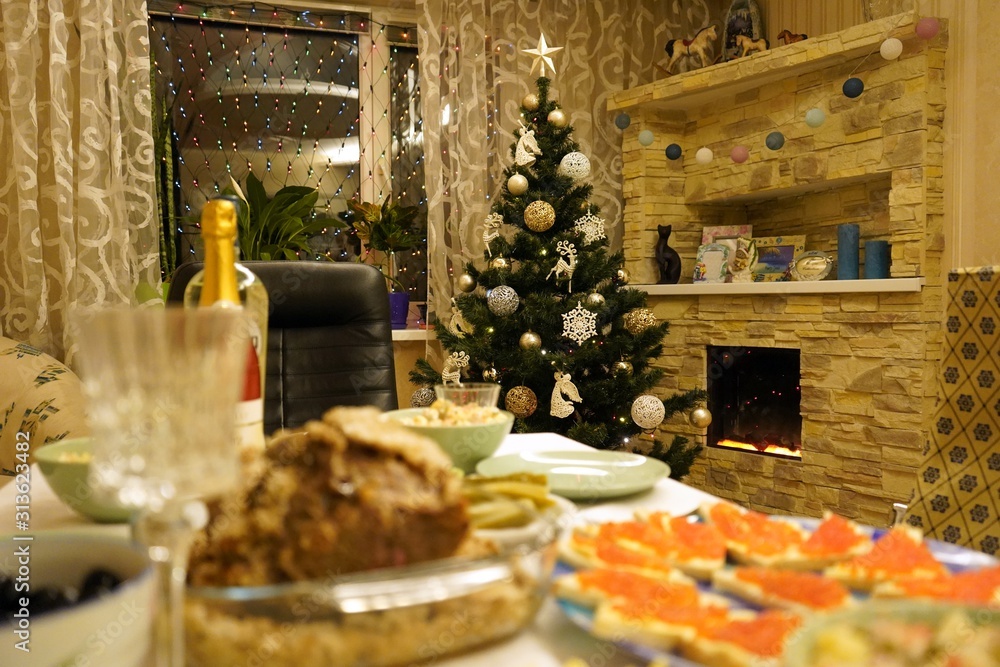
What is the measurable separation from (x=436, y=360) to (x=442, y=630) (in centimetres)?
320

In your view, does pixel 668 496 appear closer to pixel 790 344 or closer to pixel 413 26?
pixel 790 344

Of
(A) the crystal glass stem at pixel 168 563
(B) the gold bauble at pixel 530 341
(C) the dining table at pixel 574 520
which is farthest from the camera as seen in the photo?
(B) the gold bauble at pixel 530 341

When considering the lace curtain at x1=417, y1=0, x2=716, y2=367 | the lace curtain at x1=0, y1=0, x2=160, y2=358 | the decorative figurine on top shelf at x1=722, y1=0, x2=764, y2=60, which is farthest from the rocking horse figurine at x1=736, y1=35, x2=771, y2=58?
the lace curtain at x1=0, y1=0, x2=160, y2=358

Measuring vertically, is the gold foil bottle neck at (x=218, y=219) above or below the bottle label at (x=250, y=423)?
above

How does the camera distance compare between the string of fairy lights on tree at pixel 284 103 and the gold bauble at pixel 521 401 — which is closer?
the gold bauble at pixel 521 401

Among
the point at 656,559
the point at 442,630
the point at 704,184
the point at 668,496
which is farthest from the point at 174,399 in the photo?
the point at 704,184

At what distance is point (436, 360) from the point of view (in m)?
3.66

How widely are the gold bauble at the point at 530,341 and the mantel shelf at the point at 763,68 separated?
1.36 meters

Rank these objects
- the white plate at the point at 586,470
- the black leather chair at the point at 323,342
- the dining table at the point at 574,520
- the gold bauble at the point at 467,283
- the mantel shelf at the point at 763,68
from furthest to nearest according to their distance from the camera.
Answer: the gold bauble at the point at 467,283
the mantel shelf at the point at 763,68
the black leather chair at the point at 323,342
the white plate at the point at 586,470
the dining table at the point at 574,520

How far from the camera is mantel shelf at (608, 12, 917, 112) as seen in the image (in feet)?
9.34

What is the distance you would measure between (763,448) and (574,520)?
299 centimetres

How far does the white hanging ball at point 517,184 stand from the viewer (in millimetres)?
3086

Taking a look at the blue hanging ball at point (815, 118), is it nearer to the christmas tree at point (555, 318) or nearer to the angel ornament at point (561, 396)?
the christmas tree at point (555, 318)

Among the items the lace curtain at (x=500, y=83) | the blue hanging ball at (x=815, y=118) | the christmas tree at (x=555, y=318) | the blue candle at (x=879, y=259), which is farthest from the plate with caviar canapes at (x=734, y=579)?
the lace curtain at (x=500, y=83)
